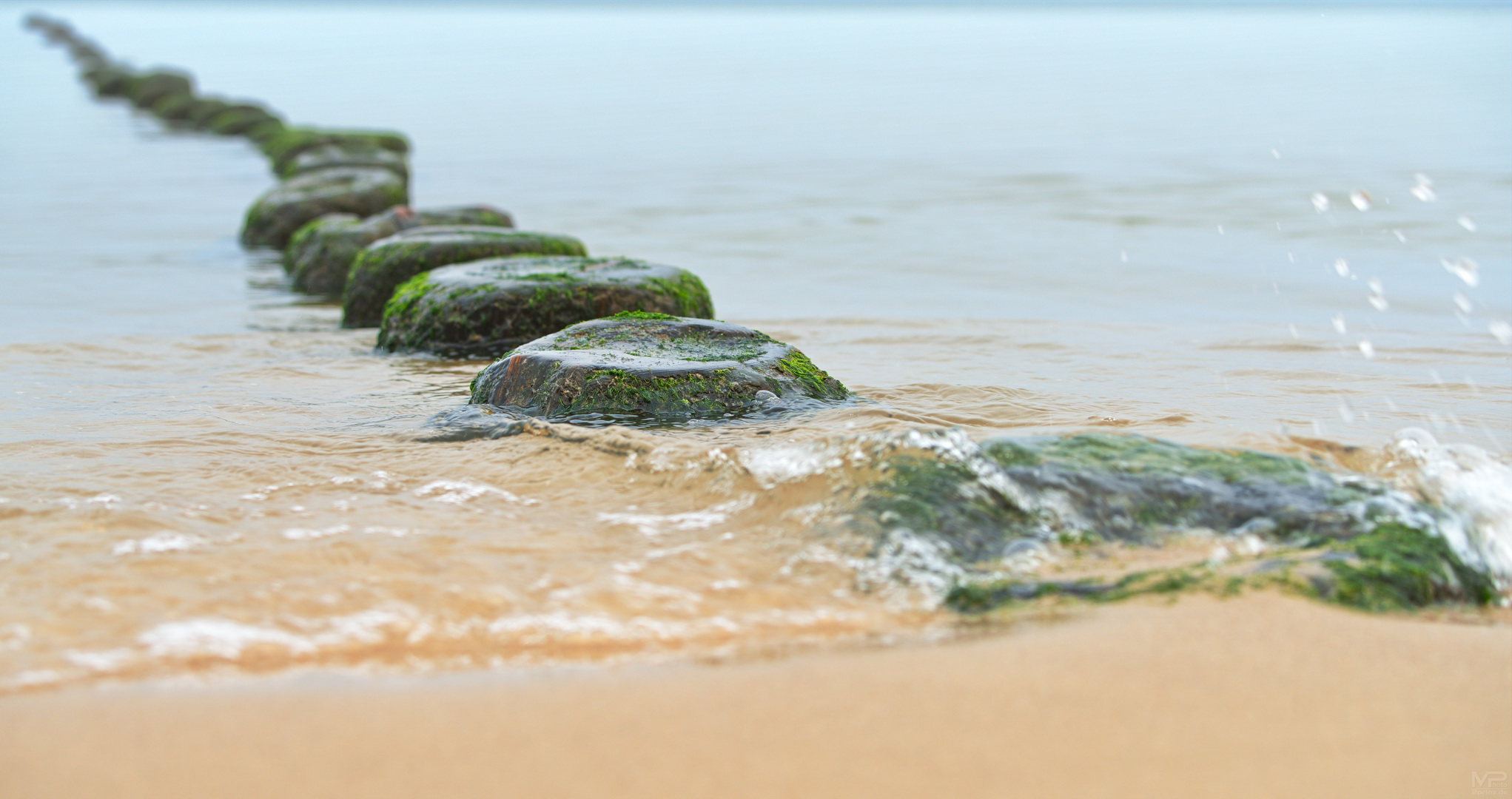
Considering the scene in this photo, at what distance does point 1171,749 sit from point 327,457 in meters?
2.90

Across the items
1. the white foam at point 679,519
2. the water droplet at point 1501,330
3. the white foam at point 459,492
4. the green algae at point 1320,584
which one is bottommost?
the white foam at point 459,492

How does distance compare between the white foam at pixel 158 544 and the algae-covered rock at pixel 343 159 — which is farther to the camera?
the algae-covered rock at pixel 343 159

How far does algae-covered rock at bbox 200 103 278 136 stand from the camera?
22.2m

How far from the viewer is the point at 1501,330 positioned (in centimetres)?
729

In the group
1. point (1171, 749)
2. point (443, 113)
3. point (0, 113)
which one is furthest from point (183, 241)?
point (0, 113)

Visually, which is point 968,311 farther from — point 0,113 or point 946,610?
point 0,113

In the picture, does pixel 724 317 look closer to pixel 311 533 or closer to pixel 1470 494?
pixel 311 533

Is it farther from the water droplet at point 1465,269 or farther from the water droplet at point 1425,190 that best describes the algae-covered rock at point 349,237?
the water droplet at point 1425,190

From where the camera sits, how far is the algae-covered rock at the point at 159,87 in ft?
92.2

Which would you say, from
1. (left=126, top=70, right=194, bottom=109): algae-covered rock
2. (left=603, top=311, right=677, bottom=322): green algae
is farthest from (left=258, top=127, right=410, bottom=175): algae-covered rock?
(left=126, top=70, right=194, bottom=109): algae-covered rock

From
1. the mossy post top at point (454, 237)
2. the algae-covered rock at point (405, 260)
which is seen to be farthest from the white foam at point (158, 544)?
the mossy post top at point (454, 237)

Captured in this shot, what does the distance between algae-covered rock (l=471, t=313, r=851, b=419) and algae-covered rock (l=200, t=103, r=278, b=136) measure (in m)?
19.2

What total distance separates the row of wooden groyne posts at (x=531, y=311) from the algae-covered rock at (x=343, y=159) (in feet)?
8.12

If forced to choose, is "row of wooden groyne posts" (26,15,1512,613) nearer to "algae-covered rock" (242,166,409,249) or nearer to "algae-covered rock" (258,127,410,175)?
"algae-covered rock" (242,166,409,249)
